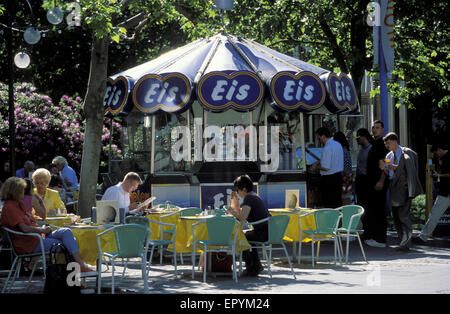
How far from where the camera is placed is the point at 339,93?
1725 centimetres

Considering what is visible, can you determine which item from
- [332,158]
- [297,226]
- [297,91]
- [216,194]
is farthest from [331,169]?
[297,226]

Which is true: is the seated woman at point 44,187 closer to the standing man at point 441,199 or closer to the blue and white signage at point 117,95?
the blue and white signage at point 117,95

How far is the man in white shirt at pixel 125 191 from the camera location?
496 inches

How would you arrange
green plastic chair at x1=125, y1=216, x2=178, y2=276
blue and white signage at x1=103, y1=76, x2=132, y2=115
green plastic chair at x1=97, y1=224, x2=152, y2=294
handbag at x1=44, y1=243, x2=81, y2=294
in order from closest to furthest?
handbag at x1=44, y1=243, x2=81, y2=294
green plastic chair at x1=97, y1=224, x2=152, y2=294
green plastic chair at x1=125, y1=216, x2=178, y2=276
blue and white signage at x1=103, y1=76, x2=132, y2=115

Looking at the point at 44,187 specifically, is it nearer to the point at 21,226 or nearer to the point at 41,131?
the point at 21,226

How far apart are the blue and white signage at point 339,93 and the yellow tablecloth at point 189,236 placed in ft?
18.8

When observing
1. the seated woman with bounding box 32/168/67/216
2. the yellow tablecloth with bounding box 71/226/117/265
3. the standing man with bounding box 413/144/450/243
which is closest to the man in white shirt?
the seated woman with bounding box 32/168/67/216

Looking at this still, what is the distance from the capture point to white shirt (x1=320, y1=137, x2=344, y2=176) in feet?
52.3

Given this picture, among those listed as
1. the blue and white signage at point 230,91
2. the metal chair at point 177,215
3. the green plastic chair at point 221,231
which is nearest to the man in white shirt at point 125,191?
the metal chair at point 177,215

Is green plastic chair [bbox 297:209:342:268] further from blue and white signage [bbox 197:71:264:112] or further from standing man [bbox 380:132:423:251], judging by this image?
blue and white signage [bbox 197:71:264:112]

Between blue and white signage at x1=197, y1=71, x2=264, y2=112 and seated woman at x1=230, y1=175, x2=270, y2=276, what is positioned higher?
blue and white signage at x1=197, y1=71, x2=264, y2=112

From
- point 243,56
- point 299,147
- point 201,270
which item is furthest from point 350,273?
point 243,56

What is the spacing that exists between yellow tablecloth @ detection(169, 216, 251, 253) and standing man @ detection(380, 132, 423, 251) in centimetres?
451
